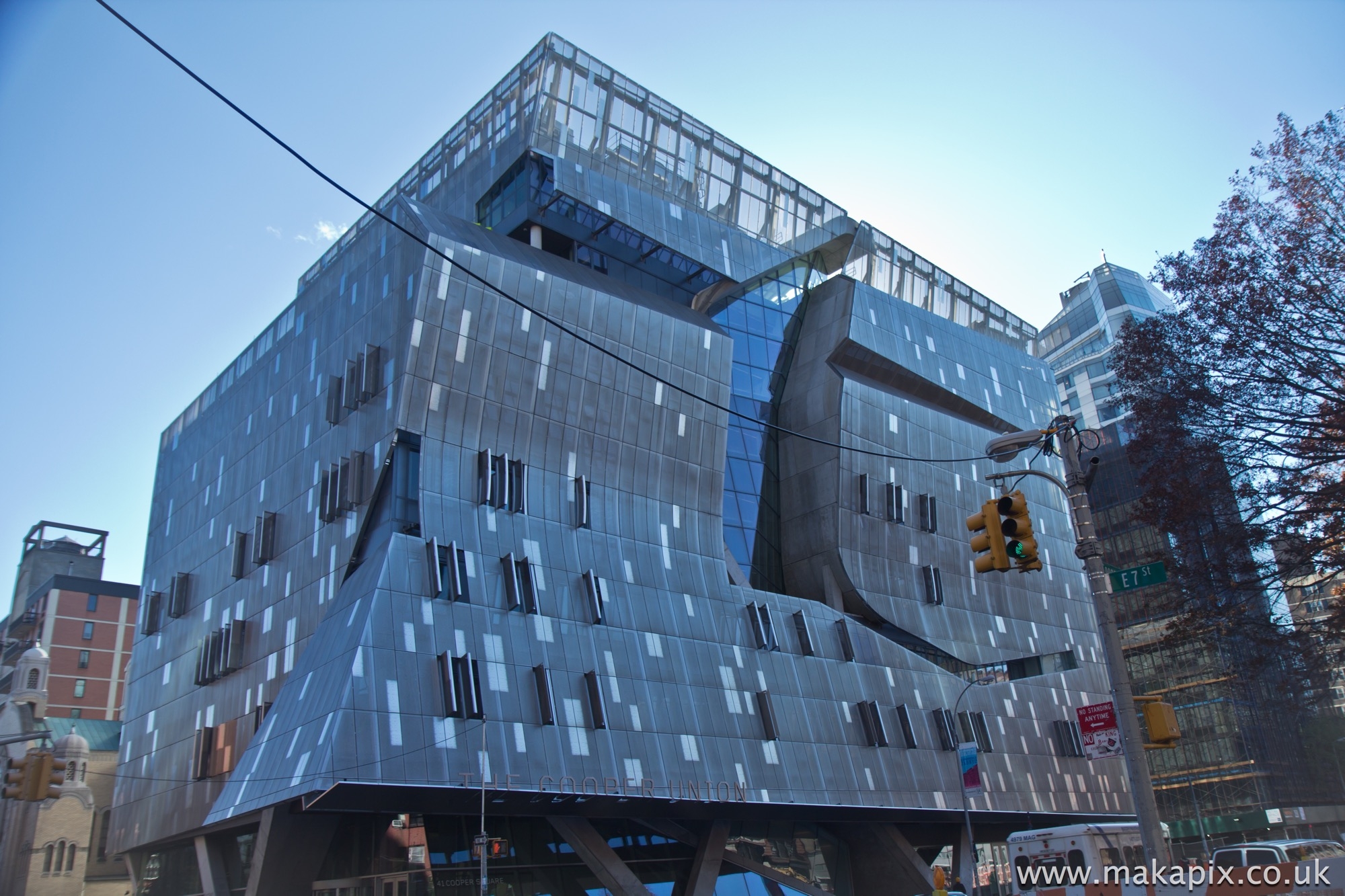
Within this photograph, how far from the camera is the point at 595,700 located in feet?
120

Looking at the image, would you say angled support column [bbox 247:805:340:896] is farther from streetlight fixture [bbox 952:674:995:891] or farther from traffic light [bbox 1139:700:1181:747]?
traffic light [bbox 1139:700:1181:747]

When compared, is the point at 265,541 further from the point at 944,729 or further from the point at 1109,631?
the point at 1109,631

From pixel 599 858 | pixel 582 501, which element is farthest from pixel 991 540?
pixel 582 501

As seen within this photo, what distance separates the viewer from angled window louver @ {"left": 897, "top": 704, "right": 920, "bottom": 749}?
154 ft

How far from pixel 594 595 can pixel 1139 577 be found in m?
27.0

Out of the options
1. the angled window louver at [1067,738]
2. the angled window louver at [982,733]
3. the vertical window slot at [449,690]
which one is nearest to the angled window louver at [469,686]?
the vertical window slot at [449,690]

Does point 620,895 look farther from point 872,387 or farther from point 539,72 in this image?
point 539,72

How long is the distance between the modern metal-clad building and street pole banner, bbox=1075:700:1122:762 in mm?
22285

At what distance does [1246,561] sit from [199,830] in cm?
4083

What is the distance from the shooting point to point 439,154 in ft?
182

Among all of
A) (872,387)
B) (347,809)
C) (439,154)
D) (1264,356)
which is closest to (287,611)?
(347,809)

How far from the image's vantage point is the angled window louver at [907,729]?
46.9 metres

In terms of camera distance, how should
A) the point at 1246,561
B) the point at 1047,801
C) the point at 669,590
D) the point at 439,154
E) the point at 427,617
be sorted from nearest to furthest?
the point at 1246,561
the point at 427,617
the point at 669,590
the point at 1047,801
the point at 439,154

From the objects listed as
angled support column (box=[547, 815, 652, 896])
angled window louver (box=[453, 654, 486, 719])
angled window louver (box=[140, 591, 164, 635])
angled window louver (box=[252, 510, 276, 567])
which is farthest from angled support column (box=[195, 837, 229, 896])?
angled window louver (box=[453, 654, 486, 719])
